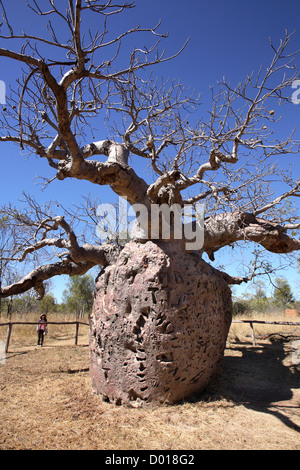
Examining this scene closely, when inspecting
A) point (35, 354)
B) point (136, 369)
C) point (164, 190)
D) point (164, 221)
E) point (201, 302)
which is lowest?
point (35, 354)

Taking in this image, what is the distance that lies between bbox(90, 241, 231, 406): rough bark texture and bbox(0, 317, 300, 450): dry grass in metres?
0.20

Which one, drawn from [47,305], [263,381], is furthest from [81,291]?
[263,381]

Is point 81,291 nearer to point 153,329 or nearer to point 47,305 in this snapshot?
point 47,305

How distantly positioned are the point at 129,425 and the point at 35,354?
5.08 m

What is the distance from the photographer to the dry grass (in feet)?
7.88

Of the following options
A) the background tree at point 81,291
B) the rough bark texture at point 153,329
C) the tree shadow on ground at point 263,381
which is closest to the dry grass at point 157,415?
the tree shadow on ground at point 263,381

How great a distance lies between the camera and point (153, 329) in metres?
3.21

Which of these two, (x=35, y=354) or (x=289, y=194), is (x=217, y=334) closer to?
(x=289, y=194)

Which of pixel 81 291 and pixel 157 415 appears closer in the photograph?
pixel 157 415

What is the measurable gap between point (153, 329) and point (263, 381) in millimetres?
2287

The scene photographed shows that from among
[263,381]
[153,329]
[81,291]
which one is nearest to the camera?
[153,329]

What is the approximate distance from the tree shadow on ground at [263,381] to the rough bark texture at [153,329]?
489 mm

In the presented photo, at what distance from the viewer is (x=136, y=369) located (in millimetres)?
3182
